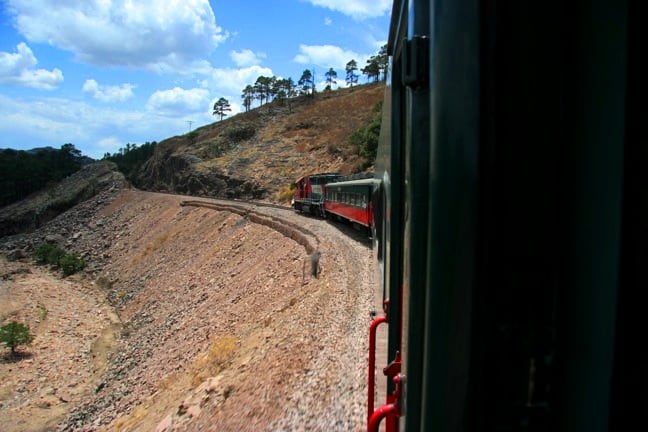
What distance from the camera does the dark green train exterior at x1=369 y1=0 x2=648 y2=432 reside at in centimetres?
116

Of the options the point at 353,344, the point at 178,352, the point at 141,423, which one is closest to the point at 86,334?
the point at 178,352

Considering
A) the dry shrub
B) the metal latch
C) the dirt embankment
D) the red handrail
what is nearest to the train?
the dirt embankment

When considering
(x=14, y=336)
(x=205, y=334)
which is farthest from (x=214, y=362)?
(x=14, y=336)

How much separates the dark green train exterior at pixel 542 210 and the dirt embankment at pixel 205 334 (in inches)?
235

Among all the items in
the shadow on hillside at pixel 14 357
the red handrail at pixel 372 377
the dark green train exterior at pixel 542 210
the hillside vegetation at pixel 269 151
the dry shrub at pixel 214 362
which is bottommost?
the shadow on hillside at pixel 14 357

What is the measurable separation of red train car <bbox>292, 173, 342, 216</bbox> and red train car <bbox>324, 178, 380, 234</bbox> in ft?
12.1

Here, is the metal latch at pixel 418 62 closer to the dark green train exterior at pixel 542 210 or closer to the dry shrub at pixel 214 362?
the dark green train exterior at pixel 542 210

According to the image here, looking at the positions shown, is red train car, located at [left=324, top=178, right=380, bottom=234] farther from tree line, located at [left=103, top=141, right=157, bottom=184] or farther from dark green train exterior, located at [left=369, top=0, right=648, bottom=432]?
tree line, located at [left=103, top=141, right=157, bottom=184]

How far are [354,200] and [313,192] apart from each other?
13562mm

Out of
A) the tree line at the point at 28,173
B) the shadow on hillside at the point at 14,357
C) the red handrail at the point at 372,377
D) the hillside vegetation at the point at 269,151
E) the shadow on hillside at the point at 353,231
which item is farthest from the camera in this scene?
the tree line at the point at 28,173

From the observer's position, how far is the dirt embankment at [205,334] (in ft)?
27.4

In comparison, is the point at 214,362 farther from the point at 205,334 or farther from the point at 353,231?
the point at 353,231

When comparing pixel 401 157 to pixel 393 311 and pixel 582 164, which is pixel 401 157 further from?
pixel 582 164

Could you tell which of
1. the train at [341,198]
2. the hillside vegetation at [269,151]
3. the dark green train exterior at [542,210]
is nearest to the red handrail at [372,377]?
the dark green train exterior at [542,210]
